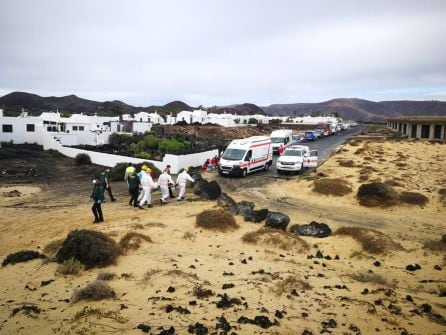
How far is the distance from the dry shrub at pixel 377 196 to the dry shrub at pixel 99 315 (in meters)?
14.3

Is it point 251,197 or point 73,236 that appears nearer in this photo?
point 73,236

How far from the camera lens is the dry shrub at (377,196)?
17.2 m

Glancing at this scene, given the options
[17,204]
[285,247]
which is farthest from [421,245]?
[17,204]

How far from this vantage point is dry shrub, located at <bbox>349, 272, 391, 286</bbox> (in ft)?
28.6

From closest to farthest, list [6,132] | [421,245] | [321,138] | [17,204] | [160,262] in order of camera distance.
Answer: [160,262] → [421,245] → [17,204] → [6,132] → [321,138]

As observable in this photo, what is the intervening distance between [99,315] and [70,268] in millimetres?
2750

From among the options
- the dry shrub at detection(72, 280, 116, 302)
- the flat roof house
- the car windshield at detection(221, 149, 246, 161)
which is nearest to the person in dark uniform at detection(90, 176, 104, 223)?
the dry shrub at detection(72, 280, 116, 302)

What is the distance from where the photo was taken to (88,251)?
940cm

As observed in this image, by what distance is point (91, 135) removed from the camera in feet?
140

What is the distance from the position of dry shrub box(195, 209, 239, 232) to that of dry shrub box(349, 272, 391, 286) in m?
5.06

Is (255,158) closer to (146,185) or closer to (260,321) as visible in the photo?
(146,185)

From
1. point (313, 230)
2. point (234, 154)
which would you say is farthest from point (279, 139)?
point (313, 230)

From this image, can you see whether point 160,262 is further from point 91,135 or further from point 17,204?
point 91,135

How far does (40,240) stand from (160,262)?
Answer: 5131 millimetres
